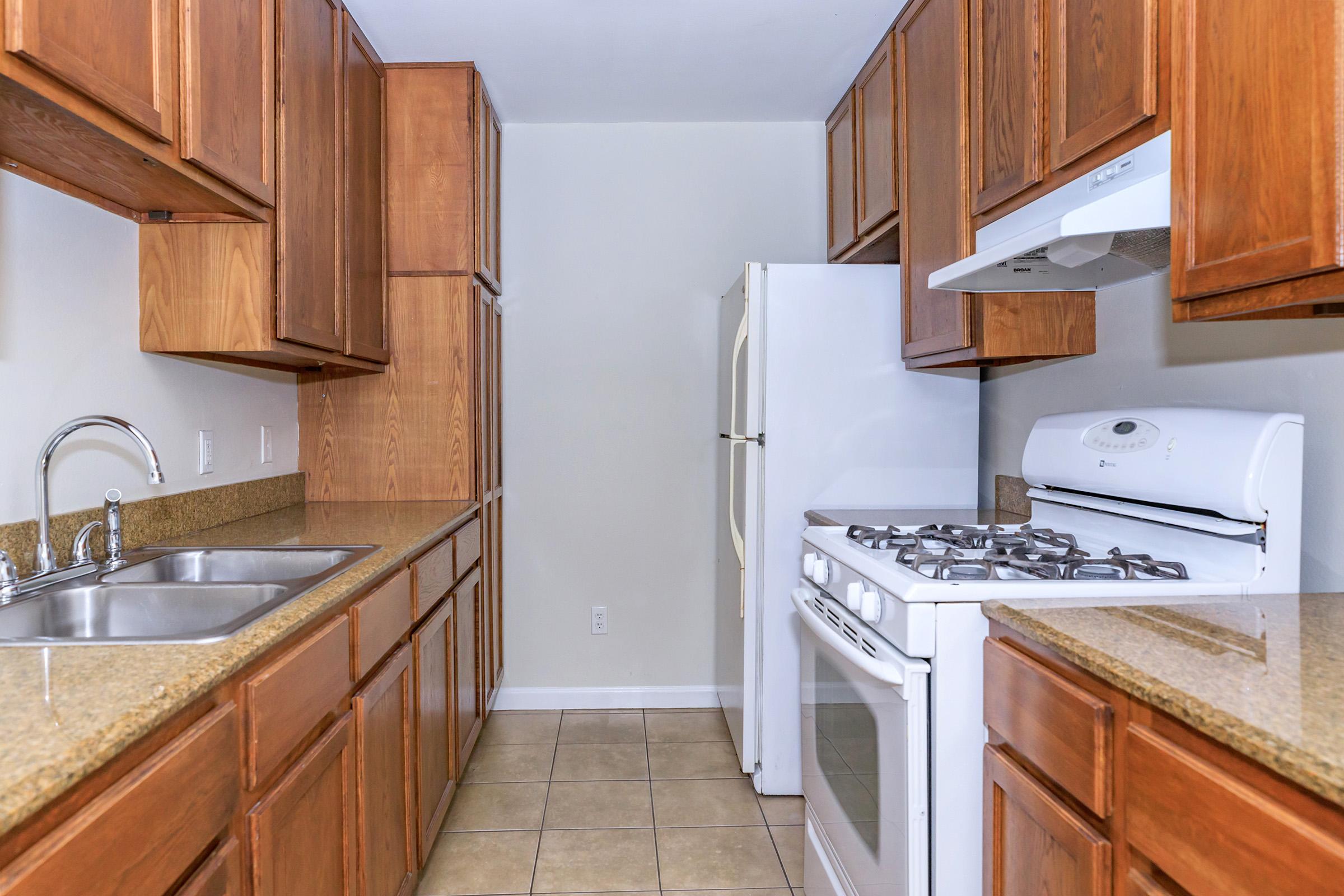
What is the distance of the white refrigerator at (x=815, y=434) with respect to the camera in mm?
2385

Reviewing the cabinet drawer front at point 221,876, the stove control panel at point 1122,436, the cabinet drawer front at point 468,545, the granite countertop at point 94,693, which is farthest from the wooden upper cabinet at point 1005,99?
the cabinet drawer front at point 221,876

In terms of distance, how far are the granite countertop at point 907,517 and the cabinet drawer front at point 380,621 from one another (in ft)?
3.67

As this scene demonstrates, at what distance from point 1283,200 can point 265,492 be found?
244cm

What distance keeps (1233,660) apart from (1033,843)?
41cm

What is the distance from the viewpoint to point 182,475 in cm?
191

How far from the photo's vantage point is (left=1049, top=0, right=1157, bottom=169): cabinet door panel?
1267mm

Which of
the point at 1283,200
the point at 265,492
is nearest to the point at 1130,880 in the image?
the point at 1283,200

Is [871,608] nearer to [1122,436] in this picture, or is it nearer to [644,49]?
[1122,436]

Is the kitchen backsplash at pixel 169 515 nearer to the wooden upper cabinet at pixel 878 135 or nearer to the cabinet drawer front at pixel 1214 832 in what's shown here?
the cabinet drawer front at pixel 1214 832

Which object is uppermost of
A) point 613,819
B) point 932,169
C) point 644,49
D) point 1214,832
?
point 644,49

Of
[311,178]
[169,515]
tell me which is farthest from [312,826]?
[311,178]

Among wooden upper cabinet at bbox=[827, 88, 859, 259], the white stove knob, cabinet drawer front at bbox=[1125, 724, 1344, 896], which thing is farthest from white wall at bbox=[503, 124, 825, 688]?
cabinet drawer front at bbox=[1125, 724, 1344, 896]

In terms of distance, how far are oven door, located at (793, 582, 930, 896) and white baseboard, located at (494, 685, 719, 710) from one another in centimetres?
122

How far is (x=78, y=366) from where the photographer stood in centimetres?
156
